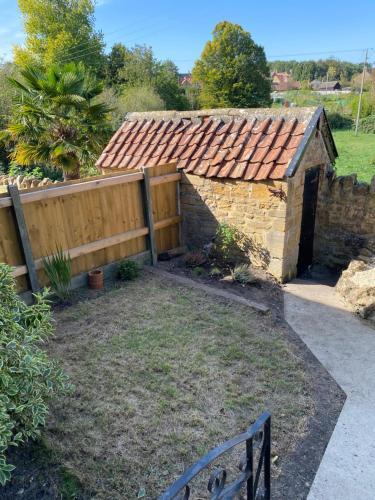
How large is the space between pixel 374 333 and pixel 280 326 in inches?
52.1

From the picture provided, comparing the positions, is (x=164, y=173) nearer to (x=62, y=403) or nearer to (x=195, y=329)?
(x=195, y=329)

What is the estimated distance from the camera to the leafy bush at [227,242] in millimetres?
7023

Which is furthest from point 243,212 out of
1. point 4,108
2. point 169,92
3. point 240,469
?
point 169,92

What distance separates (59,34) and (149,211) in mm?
30021

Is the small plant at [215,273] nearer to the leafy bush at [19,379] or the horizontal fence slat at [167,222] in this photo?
the horizontal fence slat at [167,222]

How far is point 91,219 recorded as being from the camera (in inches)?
243

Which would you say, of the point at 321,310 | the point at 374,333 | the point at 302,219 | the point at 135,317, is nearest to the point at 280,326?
the point at 321,310

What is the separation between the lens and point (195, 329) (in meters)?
4.98

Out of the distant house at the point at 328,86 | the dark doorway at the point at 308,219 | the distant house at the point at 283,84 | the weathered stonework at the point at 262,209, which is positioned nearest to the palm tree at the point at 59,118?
the weathered stonework at the point at 262,209

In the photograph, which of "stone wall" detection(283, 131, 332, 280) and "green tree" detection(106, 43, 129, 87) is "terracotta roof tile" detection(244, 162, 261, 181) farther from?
"green tree" detection(106, 43, 129, 87)

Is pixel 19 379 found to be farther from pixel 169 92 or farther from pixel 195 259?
pixel 169 92

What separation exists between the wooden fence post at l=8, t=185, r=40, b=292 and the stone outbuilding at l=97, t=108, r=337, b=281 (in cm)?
323

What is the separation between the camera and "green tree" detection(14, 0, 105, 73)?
2958 centimetres

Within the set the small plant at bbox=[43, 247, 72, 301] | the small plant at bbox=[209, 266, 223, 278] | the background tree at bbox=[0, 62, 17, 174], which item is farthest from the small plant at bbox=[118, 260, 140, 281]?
the background tree at bbox=[0, 62, 17, 174]
